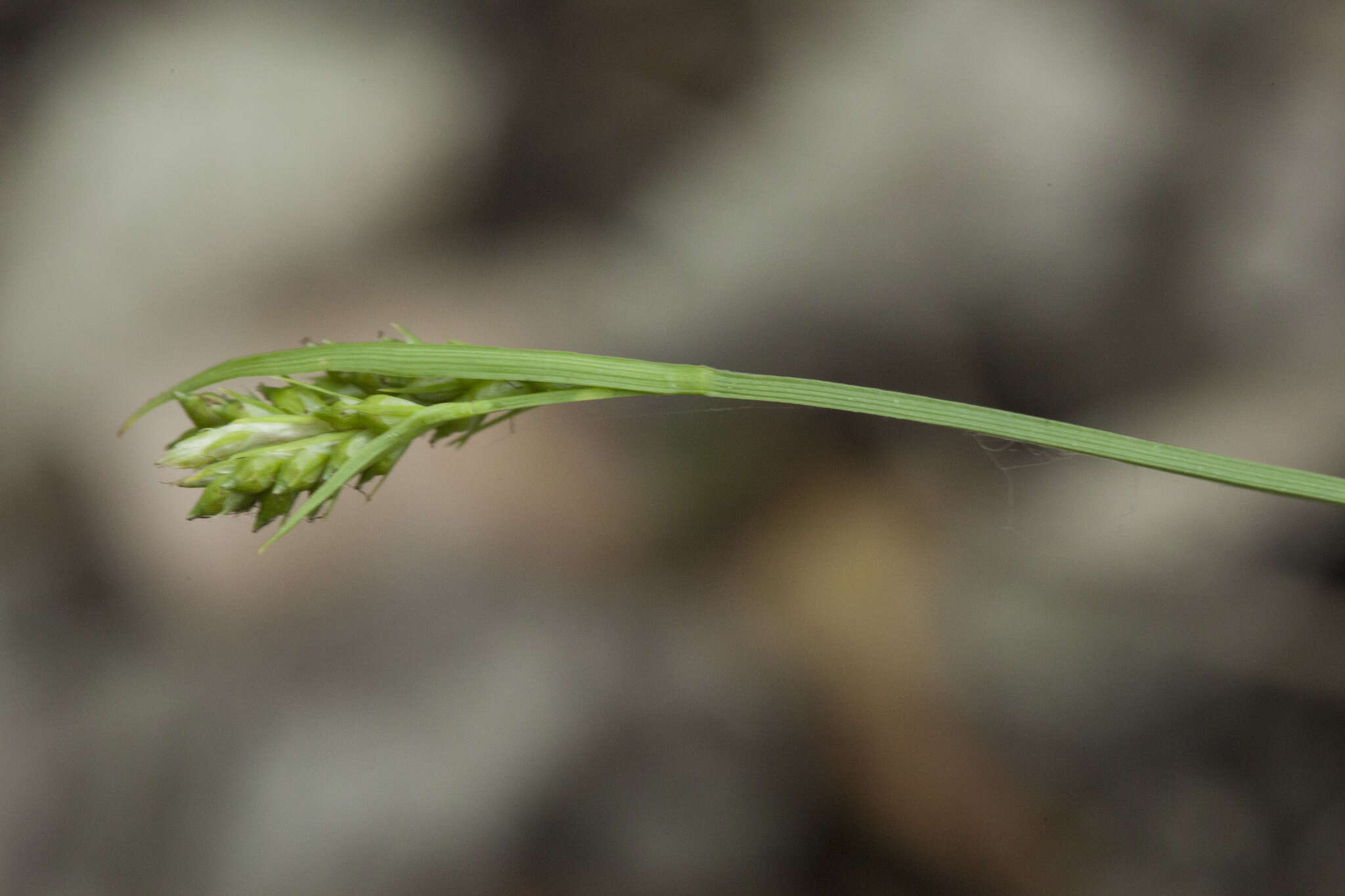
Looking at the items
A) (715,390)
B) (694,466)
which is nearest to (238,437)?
(715,390)


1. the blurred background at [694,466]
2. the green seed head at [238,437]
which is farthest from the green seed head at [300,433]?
the blurred background at [694,466]

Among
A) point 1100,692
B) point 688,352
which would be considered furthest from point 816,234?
point 1100,692

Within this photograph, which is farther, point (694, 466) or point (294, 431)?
point (694, 466)

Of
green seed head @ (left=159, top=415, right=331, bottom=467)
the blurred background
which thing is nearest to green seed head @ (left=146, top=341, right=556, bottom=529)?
green seed head @ (left=159, top=415, right=331, bottom=467)

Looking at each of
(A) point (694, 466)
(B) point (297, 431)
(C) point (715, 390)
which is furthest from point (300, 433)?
(A) point (694, 466)

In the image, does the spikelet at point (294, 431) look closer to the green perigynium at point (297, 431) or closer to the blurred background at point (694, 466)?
the green perigynium at point (297, 431)

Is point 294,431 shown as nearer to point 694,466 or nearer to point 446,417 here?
point 446,417
